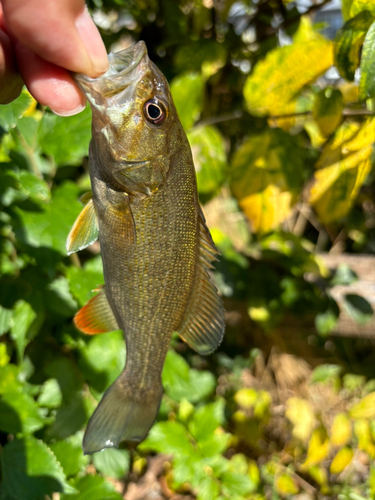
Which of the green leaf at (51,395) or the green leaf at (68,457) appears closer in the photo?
the green leaf at (68,457)

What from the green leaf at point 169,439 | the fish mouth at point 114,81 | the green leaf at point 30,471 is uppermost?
the fish mouth at point 114,81

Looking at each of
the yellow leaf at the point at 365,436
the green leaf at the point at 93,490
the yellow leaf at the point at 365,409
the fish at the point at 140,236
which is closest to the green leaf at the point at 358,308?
the yellow leaf at the point at 365,409

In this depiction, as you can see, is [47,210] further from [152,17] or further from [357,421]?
[357,421]

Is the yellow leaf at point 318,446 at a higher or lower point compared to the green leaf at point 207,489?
lower

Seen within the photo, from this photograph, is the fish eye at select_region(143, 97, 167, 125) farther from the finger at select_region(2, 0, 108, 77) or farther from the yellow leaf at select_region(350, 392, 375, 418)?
the yellow leaf at select_region(350, 392, 375, 418)

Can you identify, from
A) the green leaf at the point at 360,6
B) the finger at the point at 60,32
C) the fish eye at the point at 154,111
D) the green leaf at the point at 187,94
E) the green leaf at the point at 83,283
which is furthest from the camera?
the green leaf at the point at 187,94

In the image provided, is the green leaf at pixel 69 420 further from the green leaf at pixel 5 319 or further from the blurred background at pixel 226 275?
the green leaf at pixel 5 319
